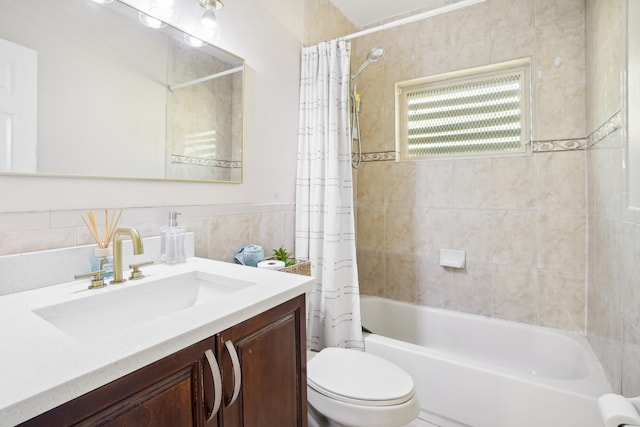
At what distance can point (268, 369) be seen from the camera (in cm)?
89

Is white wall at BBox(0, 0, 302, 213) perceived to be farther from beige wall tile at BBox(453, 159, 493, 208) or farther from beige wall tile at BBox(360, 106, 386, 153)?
beige wall tile at BBox(453, 159, 493, 208)

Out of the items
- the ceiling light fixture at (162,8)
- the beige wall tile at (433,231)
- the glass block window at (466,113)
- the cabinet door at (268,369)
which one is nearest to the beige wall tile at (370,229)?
the beige wall tile at (433,231)

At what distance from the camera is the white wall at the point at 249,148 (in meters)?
1.05

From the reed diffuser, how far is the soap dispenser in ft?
0.60

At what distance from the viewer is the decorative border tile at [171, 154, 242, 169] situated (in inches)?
55.0

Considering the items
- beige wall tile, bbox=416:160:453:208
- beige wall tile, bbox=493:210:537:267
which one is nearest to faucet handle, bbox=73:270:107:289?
beige wall tile, bbox=416:160:453:208

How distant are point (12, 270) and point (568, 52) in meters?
2.84

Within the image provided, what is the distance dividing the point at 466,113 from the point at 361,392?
204 centimetres

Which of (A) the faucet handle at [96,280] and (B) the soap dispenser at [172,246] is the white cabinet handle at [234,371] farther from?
(B) the soap dispenser at [172,246]

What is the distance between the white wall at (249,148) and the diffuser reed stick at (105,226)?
4cm

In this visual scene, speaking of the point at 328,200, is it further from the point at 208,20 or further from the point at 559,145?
the point at 559,145

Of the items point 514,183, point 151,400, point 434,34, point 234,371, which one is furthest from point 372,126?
point 151,400

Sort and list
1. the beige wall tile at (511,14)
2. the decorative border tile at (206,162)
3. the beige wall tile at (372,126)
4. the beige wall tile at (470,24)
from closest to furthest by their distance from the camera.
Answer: the decorative border tile at (206,162), the beige wall tile at (511,14), the beige wall tile at (470,24), the beige wall tile at (372,126)

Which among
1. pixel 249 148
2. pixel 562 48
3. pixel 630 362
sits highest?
pixel 562 48
